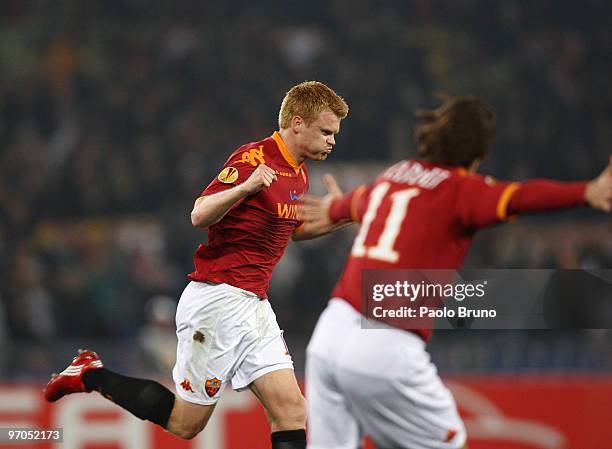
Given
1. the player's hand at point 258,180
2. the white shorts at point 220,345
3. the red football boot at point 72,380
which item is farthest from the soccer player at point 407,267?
the red football boot at point 72,380

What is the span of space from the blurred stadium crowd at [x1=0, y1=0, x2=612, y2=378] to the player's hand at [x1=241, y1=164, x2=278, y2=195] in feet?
13.9

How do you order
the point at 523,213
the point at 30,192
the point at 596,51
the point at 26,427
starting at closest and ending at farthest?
the point at 523,213
the point at 26,427
the point at 30,192
the point at 596,51

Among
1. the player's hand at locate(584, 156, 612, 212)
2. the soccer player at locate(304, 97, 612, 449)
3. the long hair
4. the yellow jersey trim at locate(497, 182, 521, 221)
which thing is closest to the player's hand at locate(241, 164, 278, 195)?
the soccer player at locate(304, 97, 612, 449)

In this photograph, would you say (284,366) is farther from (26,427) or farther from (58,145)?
(58,145)

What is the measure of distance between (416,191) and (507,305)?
1.64 meters

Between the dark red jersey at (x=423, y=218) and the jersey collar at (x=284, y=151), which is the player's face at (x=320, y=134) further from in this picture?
the dark red jersey at (x=423, y=218)

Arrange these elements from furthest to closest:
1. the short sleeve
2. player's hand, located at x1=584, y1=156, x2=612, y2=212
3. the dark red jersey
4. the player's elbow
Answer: the short sleeve → the player's elbow → the dark red jersey → player's hand, located at x1=584, y1=156, x2=612, y2=212

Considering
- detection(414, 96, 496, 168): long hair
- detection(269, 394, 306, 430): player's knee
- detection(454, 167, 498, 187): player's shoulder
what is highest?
detection(414, 96, 496, 168): long hair

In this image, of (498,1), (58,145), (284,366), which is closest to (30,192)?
(58,145)

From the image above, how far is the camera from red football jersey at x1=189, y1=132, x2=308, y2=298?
14.4ft

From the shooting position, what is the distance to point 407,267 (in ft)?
11.2

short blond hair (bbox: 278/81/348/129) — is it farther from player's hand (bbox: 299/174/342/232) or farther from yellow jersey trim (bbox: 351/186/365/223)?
yellow jersey trim (bbox: 351/186/365/223)

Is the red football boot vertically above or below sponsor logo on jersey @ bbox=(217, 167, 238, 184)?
below

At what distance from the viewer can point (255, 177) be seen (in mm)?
4020
